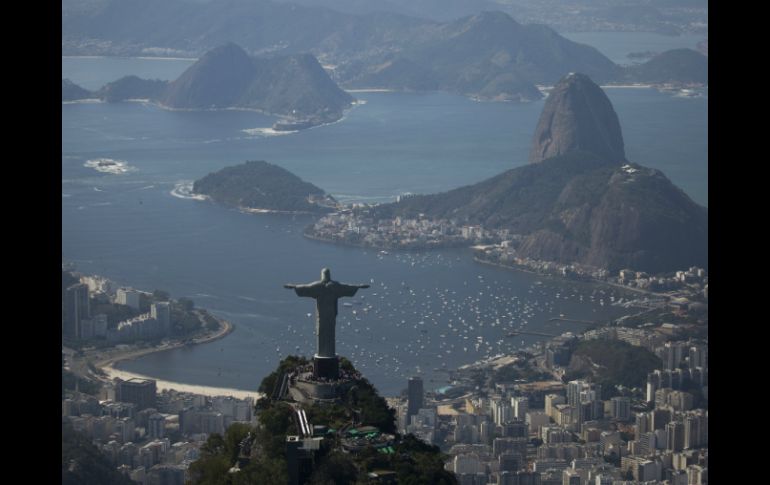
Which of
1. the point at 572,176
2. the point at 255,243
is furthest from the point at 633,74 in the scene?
the point at 255,243

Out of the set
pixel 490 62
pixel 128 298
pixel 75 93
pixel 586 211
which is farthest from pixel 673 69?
pixel 128 298

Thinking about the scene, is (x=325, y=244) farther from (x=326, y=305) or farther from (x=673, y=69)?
(x=673, y=69)

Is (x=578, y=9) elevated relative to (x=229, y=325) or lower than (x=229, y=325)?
elevated

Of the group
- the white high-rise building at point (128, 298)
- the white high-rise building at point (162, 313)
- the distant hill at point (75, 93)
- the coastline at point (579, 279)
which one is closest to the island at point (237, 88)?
the distant hill at point (75, 93)

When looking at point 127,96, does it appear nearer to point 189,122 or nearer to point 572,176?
point 189,122

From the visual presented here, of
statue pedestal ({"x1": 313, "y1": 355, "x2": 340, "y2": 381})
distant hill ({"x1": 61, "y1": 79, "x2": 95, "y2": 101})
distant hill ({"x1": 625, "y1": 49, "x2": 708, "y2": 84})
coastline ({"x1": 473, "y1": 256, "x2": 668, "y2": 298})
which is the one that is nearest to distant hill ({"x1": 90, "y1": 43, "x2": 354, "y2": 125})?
distant hill ({"x1": 61, "y1": 79, "x2": 95, "y2": 101})

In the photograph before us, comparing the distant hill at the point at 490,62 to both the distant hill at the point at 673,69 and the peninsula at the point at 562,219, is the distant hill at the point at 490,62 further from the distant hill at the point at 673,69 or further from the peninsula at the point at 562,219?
the peninsula at the point at 562,219
